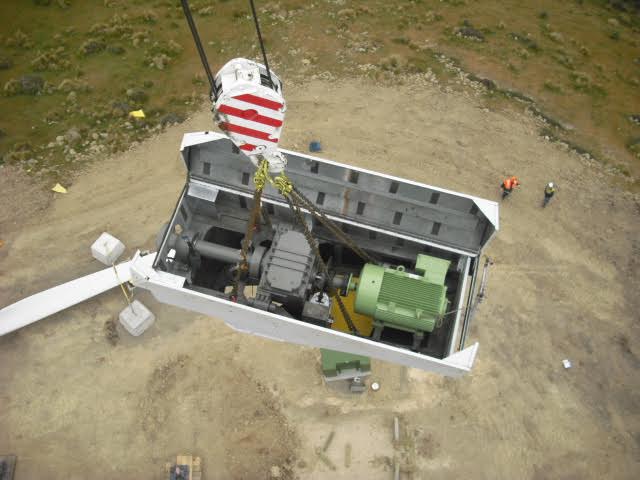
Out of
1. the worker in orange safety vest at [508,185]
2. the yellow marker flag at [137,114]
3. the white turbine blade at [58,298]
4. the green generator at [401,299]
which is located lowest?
the worker in orange safety vest at [508,185]

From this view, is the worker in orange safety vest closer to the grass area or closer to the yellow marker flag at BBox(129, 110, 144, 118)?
the grass area

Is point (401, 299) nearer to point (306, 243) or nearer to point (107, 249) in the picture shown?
point (306, 243)

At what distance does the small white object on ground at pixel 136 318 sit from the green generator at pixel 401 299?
19.9ft

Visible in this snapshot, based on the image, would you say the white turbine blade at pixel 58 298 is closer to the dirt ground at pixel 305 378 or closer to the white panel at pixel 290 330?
the dirt ground at pixel 305 378

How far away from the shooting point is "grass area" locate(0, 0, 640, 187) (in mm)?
17469

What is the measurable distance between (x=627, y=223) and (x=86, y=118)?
18.7 meters

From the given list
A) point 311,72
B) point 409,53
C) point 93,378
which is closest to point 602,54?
point 409,53

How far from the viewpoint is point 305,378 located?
12172mm

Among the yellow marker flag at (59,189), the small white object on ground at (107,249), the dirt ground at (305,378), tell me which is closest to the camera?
the dirt ground at (305,378)

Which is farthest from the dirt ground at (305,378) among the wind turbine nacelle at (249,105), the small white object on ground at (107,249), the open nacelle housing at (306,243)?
the wind turbine nacelle at (249,105)

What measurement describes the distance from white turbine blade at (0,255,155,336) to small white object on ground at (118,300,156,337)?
86 cm

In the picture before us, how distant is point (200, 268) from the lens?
11219 mm

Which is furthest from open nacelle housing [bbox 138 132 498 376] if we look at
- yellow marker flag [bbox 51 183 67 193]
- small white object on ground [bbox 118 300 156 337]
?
yellow marker flag [bbox 51 183 67 193]

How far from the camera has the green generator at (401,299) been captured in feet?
29.8
